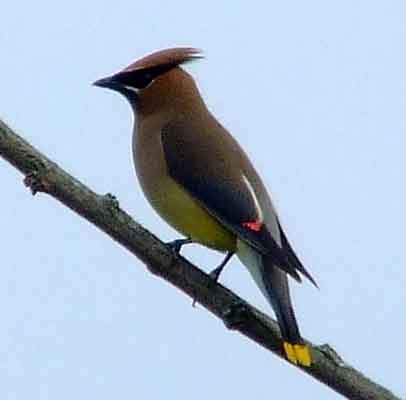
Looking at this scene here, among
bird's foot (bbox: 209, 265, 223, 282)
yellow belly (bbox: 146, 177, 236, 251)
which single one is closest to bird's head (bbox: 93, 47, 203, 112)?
yellow belly (bbox: 146, 177, 236, 251)

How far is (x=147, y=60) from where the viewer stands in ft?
12.5

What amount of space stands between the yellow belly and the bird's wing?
25 mm

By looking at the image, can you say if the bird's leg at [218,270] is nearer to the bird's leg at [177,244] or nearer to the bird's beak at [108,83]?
the bird's leg at [177,244]

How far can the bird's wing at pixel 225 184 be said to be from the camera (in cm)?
326

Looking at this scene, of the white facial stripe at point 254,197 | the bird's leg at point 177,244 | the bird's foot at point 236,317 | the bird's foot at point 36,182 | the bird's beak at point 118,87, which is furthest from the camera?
the bird's beak at point 118,87

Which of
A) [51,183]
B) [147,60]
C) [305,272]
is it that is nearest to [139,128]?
[147,60]

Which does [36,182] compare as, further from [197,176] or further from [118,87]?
[118,87]

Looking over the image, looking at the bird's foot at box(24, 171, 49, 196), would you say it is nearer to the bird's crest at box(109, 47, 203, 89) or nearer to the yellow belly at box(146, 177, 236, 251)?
the yellow belly at box(146, 177, 236, 251)

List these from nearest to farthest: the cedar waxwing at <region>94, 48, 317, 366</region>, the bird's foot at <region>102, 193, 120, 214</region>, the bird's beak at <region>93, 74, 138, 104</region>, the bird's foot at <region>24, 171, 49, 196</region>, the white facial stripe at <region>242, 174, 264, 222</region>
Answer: the bird's foot at <region>24, 171, 49, 196</region> < the bird's foot at <region>102, 193, 120, 214</region> < the cedar waxwing at <region>94, 48, 317, 366</region> < the white facial stripe at <region>242, 174, 264, 222</region> < the bird's beak at <region>93, 74, 138, 104</region>

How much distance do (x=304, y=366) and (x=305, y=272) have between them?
0.50 metres

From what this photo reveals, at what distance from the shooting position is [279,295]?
10.0ft

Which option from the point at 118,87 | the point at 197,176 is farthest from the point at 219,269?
the point at 118,87

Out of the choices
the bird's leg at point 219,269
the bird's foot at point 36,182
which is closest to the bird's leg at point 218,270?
the bird's leg at point 219,269

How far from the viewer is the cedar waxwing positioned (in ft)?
10.5
